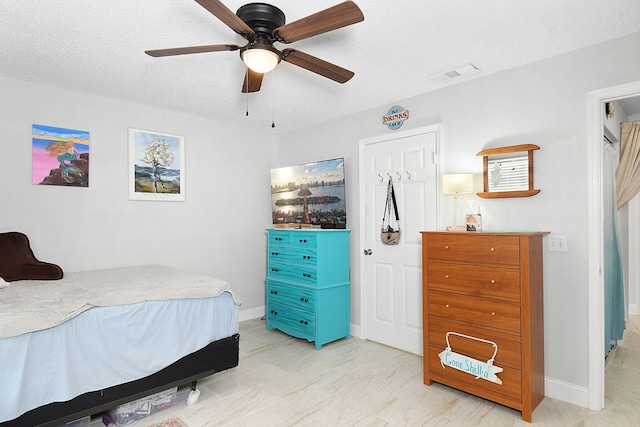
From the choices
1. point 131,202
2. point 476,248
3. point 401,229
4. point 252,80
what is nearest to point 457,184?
point 476,248

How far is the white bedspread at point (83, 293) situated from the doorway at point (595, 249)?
263cm

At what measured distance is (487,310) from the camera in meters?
2.60

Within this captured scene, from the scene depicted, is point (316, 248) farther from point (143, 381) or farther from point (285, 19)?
point (285, 19)

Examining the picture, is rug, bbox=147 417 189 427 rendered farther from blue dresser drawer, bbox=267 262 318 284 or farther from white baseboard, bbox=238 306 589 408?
white baseboard, bbox=238 306 589 408

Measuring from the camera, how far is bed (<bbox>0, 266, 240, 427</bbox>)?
191 cm

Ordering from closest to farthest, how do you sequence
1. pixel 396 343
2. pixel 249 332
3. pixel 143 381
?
pixel 143 381 < pixel 396 343 < pixel 249 332

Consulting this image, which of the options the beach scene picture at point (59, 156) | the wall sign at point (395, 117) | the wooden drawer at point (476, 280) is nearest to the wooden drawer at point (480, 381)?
the wooden drawer at point (476, 280)

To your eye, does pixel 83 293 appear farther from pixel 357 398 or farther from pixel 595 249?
pixel 595 249

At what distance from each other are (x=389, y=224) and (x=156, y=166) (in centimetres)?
265

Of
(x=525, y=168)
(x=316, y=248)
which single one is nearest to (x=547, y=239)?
(x=525, y=168)

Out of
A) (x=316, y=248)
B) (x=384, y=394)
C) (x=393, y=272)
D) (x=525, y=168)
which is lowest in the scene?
(x=384, y=394)

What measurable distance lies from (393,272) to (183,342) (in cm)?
217

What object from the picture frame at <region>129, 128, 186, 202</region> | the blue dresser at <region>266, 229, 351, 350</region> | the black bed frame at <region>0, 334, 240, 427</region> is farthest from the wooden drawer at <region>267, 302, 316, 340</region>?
the picture frame at <region>129, 128, 186, 202</region>

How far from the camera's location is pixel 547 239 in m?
2.77
